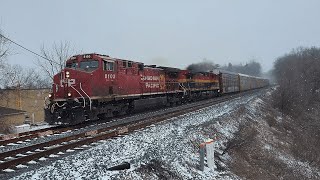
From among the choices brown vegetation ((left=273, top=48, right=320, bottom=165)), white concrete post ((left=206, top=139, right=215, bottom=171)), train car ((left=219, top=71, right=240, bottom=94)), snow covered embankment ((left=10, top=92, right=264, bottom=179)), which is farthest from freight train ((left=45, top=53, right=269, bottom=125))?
train car ((left=219, top=71, right=240, bottom=94))

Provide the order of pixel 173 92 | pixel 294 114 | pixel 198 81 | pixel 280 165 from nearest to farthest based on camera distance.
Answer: pixel 280 165 → pixel 173 92 → pixel 198 81 → pixel 294 114

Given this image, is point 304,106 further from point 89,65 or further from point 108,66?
point 89,65

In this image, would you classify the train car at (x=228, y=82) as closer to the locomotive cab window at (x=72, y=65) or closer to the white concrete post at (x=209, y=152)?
the locomotive cab window at (x=72, y=65)

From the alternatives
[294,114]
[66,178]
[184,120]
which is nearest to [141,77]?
[184,120]

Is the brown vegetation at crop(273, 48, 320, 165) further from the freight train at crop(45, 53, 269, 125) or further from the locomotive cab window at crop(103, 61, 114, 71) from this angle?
the locomotive cab window at crop(103, 61, 114, 71)

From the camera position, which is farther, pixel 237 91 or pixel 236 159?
pixel 237 91

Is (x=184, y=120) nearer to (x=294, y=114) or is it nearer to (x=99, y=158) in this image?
(x=99, y=158)

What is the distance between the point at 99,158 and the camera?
903cm

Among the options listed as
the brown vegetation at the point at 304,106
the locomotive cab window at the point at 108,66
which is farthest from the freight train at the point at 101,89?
the brown vegetation at the point at 304,106

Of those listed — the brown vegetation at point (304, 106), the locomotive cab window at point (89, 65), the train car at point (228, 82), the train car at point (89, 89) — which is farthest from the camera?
the train car at point (228, 82)

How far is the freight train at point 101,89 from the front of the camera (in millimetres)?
15758

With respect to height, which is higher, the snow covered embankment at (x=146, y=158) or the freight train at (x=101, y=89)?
the freight train at (x=101, y=89)

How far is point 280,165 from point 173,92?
1396 cm

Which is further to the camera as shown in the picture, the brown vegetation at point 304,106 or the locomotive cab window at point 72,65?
the brown vegetation at point 304,106
